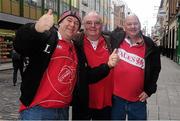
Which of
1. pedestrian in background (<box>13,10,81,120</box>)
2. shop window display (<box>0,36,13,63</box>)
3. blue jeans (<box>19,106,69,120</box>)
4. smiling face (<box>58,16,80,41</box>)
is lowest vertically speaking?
shop window display (<box>0,36,13,63</box>)

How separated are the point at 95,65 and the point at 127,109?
728 mm

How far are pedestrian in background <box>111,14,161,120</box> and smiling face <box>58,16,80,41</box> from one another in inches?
35.1

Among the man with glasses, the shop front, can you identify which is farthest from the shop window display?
the man with glasses

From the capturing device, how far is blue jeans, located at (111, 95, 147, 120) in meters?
4.52

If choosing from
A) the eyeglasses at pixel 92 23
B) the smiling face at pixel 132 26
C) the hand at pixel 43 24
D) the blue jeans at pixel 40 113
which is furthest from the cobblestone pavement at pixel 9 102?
the hand at pixel 43 24

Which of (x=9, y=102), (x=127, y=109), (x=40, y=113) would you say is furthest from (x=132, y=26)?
(x=9, y=102)

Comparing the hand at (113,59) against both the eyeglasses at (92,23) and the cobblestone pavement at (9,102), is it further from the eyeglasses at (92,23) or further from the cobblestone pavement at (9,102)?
the cobblestone pavement at (9,102)

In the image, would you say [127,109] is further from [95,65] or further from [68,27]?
[68,27]

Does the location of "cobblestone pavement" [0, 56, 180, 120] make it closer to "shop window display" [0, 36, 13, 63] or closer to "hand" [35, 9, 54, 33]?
"hand" [35, 9, 54, 33]

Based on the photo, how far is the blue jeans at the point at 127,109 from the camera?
14.8 ft

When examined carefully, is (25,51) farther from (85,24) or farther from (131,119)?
(131,119)

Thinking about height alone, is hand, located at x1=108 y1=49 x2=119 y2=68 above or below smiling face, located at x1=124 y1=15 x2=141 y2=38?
below

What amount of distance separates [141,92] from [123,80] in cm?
26

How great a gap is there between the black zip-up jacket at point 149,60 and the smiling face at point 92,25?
0.31m
